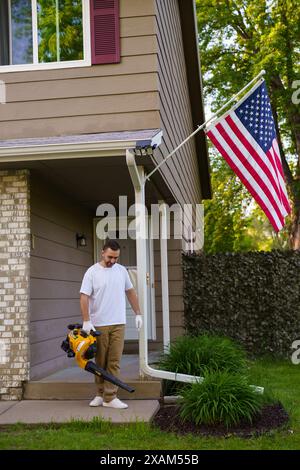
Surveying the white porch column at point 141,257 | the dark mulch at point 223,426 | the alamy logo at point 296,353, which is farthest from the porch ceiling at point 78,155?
the alamy logo at point 296,353

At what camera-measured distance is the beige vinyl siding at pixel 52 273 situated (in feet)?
23.1

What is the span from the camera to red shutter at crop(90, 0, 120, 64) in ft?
22.6

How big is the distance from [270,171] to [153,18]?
88.3 inches

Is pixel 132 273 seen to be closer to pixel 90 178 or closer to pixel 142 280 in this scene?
pixel 90 178

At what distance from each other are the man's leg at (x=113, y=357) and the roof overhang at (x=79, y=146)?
1.86m

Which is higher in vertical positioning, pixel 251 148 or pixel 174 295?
pixel 251 148

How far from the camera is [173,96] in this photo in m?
Result: 8.96

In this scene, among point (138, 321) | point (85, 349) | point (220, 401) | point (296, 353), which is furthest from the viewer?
point (296, 353)

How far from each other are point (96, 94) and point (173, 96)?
2.34m

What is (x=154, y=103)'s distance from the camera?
676 centimetres

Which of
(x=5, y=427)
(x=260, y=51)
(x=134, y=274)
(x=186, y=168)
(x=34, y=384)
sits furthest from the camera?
(x=260, y=51)

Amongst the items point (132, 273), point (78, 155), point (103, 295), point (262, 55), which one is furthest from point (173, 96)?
point (262, 55)
